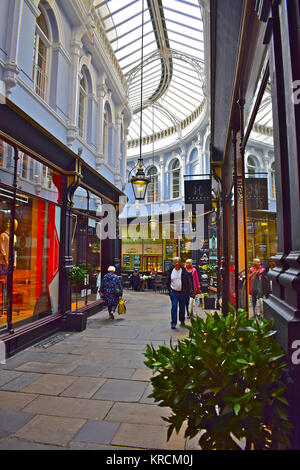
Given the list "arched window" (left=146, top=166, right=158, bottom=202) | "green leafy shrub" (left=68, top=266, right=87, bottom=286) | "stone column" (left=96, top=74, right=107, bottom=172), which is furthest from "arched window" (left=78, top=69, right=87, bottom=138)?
"arched window" (left=146, top=166, right=158, bottom=202)

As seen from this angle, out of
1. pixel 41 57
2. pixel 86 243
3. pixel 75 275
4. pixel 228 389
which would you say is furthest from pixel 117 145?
pixel 228 389

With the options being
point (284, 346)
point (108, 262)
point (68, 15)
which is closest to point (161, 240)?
point (108, 262)

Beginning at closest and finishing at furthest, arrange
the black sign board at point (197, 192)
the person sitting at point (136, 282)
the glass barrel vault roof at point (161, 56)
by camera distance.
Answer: the black sign board at point (197, 192) < the glass barrel vault roof at point (161, 56) < the person sitting at point (136, 282)

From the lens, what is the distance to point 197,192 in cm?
927

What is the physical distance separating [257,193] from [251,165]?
462 millimetres

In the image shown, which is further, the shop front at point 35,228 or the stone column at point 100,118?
the stone column at point 100,118

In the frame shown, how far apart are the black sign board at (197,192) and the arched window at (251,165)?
5.39 meters

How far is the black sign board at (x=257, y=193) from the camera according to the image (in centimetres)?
294

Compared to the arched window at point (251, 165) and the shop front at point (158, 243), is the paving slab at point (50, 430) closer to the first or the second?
Result: the arched window at point (251, 165)

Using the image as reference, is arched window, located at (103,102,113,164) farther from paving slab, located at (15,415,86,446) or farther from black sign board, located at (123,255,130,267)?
black sign board, located at (123,255,130,267)

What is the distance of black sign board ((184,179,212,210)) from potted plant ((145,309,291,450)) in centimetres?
759

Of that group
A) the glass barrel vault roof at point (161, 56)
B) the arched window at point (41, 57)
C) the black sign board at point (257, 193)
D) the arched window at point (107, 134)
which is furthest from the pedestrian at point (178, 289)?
the glass barrel vault roof at point (161, 56)

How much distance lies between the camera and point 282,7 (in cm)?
194
